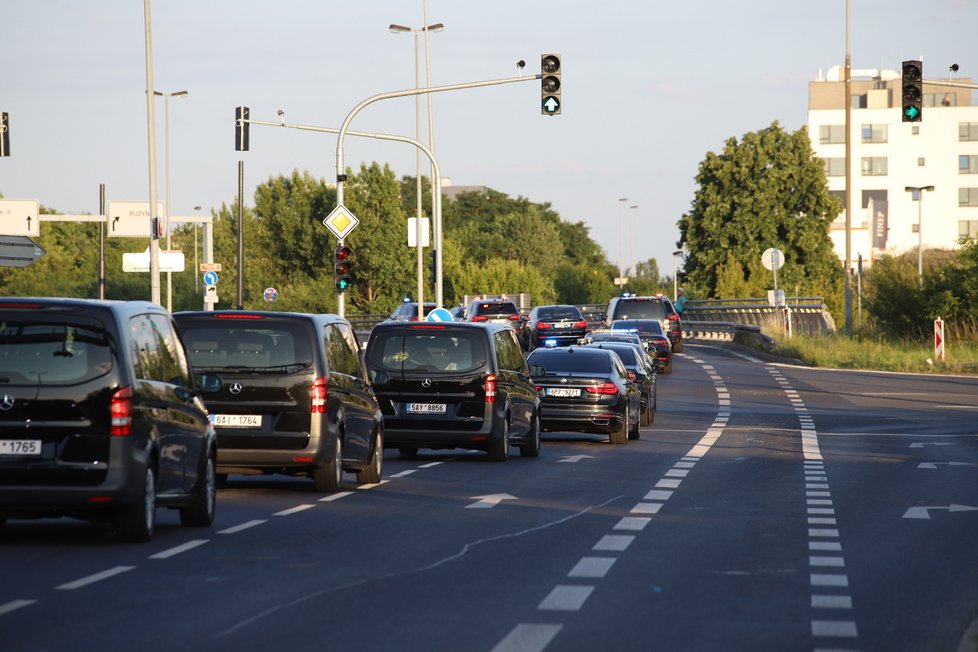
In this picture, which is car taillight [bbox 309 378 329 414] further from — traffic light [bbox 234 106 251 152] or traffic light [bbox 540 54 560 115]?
traffic light [bbox 234 106 251 152]

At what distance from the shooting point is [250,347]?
1698cm

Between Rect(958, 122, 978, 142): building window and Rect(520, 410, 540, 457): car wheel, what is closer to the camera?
Rect(520, 410, 540, 457): car wheel

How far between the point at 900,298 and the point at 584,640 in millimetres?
53844

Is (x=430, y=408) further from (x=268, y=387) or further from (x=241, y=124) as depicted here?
(x=241, y=124)

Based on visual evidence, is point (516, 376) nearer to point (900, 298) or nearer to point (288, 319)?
point (288, 319)

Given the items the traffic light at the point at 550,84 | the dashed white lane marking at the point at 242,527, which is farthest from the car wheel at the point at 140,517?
the traffic light at the point at 550,84

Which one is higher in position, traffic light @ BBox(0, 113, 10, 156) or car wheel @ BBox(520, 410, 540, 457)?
traffic light @ BBox(0, 113, 10, 156)

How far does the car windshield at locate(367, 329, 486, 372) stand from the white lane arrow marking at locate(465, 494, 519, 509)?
470cm

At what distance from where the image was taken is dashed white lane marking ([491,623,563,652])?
8.23 metres

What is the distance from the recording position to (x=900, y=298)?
60.5 meters

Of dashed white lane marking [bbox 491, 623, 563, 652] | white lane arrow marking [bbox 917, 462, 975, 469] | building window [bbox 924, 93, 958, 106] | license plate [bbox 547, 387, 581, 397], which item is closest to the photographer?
dashed white lane marking [bbox 491, 623, 563, 652]

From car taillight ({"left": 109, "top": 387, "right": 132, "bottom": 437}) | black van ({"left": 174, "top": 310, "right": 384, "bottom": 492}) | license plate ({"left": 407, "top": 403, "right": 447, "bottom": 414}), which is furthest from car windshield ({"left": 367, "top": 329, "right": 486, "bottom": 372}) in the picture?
car taillight ({"left": 109, "top": 387, "right": 132, "bottom": 437})

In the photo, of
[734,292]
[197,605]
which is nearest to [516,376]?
[197,605]

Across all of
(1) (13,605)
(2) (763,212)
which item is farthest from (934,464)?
(2) (763,212)
